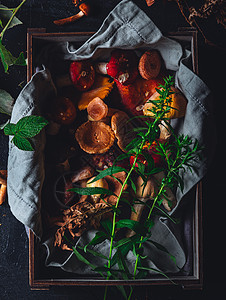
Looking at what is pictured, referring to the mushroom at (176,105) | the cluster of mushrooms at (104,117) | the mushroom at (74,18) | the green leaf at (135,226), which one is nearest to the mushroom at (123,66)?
the cluster of mushrooms at (104,117)

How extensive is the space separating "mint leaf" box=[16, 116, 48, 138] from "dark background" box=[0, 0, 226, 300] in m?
0.37

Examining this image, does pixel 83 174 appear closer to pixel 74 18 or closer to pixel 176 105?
pixel 176 105

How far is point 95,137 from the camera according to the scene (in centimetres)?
127

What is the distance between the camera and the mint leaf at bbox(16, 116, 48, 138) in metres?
1.15

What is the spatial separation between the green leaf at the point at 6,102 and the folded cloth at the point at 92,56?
0.15 meters

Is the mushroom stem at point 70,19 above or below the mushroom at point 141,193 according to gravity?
above

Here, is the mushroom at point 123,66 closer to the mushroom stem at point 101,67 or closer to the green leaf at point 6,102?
the mushroom stem at point 101,67

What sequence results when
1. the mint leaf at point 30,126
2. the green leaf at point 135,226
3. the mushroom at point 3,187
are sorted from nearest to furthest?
the green leaf at point 135,226
the mint leaf at point 30,126
the mushroom at point 3,187

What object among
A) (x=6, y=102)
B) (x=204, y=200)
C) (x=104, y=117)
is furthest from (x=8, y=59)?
(x=204, y=200)

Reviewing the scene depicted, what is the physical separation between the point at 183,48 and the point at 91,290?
35.6 inches

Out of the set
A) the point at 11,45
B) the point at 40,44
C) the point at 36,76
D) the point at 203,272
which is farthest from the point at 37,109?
the point at 203,272

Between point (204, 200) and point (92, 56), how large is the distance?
64cm

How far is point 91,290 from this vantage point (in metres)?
1.37

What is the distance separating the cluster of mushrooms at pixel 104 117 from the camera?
1.23 metres
